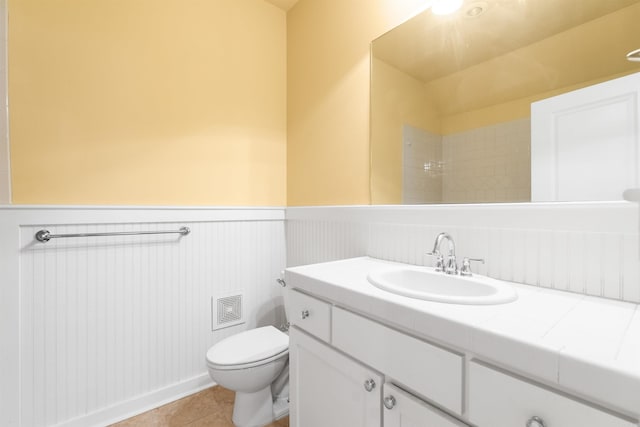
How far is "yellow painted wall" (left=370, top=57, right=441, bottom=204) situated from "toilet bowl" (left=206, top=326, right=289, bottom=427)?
92cm

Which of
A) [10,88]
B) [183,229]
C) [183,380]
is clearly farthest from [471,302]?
[10,88]

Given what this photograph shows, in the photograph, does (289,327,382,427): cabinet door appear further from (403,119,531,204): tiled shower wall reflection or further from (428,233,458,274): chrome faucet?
(403,119,531,204): tiled shower wall reflection

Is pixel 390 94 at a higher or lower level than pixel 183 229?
higher

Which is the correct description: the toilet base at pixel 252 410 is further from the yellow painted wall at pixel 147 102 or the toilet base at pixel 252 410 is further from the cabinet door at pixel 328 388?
the yellow painted wall at pixel 147 102

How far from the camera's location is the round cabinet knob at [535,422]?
517 millimetres

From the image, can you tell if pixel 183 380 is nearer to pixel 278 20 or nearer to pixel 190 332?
pixel 190 332

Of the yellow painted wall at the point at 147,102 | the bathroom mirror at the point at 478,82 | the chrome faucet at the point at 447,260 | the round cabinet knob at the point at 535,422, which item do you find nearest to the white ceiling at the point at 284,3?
the yellow painted wall at the point at 147,102

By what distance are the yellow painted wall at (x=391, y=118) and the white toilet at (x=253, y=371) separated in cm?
92

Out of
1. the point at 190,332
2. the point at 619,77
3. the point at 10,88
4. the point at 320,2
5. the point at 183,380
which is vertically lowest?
the point at 183,380

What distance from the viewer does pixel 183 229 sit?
1607 mm

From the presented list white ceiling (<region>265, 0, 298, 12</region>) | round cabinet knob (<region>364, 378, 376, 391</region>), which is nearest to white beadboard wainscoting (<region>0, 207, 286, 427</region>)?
round cabinet knob (<region>364, 378, 376, 391</region>)

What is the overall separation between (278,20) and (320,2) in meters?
0.39

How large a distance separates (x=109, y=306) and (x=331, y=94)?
1.68m

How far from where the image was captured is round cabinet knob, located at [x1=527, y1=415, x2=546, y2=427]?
52 cm
